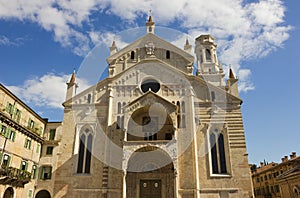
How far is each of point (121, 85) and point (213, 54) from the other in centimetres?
2055

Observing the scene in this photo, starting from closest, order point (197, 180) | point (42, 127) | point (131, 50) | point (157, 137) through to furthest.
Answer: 1. point (197, 180)
2. point (157, 137)
3. point (131, 50)
4. point (42, 127)

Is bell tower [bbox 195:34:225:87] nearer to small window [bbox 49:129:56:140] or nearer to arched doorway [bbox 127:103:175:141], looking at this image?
arched doorway [bbox 127:103:175:141]

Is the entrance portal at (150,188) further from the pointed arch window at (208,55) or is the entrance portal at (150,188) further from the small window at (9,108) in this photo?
the pointed arch window at (208,55)

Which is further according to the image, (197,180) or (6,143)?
(6,143)

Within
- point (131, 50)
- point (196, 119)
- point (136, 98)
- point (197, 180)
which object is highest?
A: point (131, 50)

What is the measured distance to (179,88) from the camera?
81.2 ft

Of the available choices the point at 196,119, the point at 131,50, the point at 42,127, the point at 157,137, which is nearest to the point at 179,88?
the point at 196,119

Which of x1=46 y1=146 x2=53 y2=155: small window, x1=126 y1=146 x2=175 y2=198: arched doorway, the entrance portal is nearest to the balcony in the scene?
x1=46 y1=146 x2=53 y2=155: small window

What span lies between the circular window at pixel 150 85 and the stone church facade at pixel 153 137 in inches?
4.1

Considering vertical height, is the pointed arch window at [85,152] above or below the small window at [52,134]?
below

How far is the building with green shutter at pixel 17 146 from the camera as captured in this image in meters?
24.2

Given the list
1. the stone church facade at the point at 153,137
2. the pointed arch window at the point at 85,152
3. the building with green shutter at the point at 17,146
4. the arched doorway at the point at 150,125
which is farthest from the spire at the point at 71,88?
the arched doorway at the point at 150,125

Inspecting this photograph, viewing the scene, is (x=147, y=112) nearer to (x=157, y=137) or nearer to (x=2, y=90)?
(x=157, y=137)

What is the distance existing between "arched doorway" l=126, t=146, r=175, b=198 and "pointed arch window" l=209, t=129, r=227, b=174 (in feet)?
12.5
